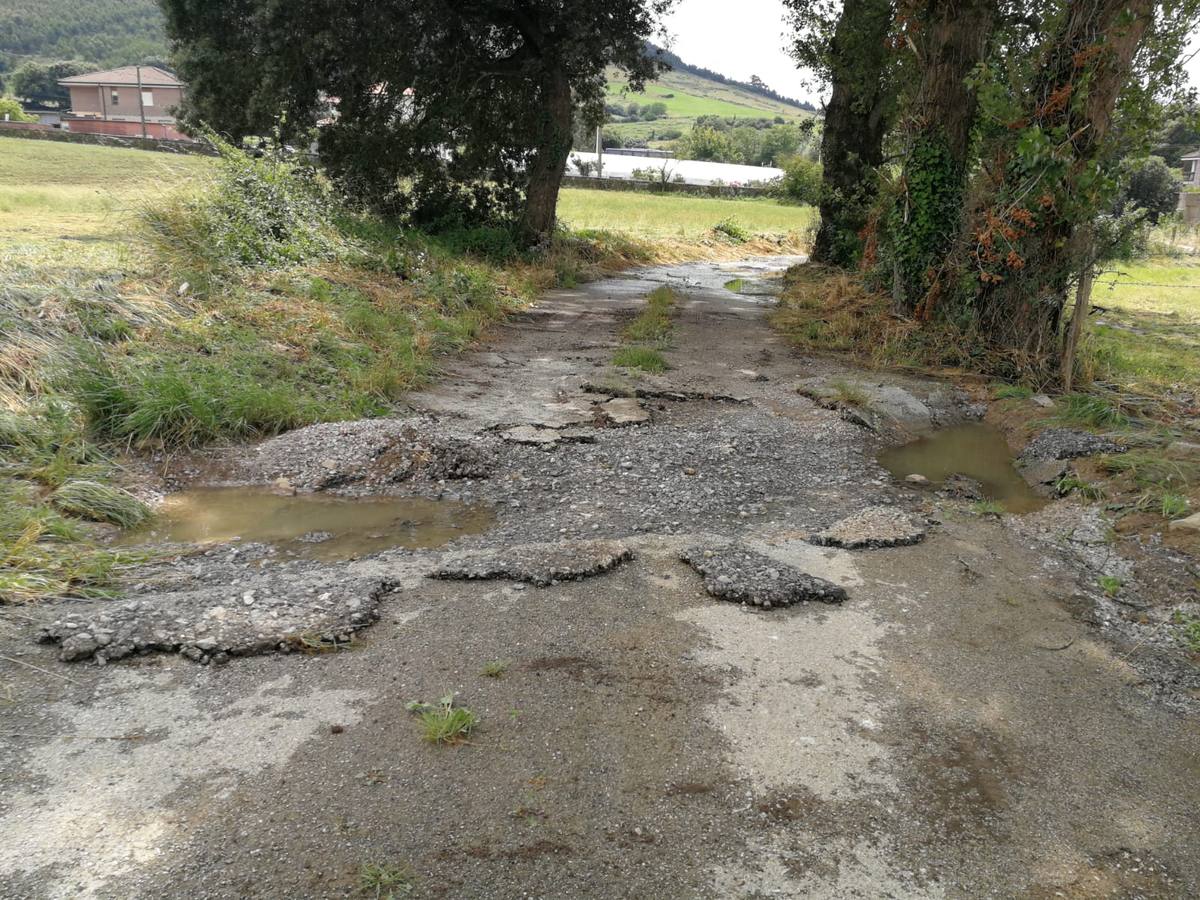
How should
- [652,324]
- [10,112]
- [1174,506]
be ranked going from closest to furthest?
[1174,506], [652,324], [10,112]

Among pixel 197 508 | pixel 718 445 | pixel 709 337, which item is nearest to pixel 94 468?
pixel 197 508

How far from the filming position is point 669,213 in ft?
108

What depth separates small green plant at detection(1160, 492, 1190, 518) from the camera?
16.4 ft

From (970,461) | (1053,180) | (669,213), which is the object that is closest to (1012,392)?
(970,461)

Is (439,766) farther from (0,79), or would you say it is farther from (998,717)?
(0,79)

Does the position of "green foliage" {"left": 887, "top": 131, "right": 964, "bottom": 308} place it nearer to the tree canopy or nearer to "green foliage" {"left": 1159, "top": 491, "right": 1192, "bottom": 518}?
"green foliage" {"left": 1159, "top": 491, "right": 1192, "bottom": 518}

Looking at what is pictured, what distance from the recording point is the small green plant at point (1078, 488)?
559 centimetres

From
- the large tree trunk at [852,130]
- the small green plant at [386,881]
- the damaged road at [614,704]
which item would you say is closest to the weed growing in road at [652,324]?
the large tree trunk at [852,130]

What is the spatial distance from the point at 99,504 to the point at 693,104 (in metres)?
164

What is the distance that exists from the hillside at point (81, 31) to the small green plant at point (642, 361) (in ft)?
389

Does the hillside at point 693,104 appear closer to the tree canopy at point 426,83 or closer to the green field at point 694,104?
the green field at point 694,104

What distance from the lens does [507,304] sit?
41.0 ft

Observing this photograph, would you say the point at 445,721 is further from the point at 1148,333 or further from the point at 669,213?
the point at 669,213

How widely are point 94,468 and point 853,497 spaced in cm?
480
